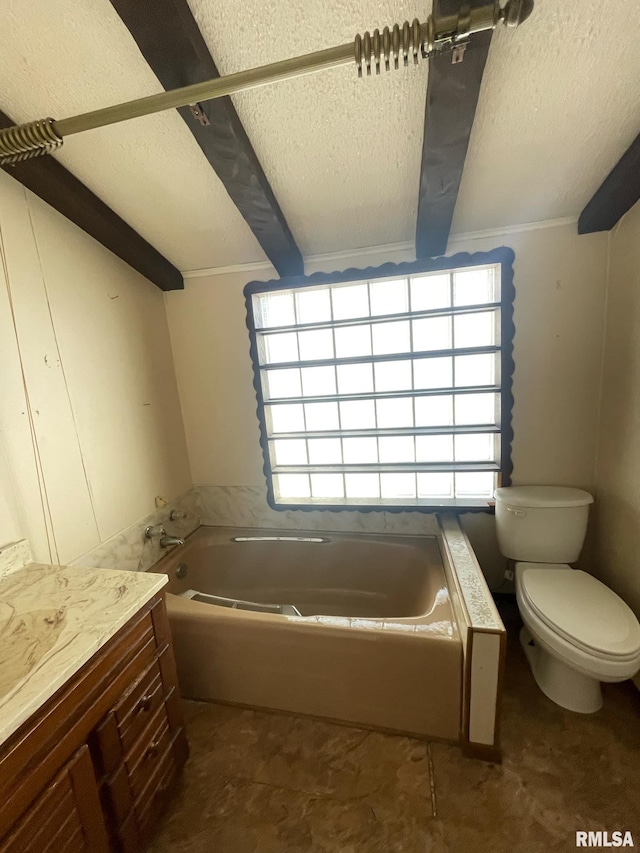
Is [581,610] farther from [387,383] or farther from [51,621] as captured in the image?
[51,621]

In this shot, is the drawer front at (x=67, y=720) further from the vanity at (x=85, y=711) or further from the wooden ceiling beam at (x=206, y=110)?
the wooden ceiling beam at (x=206, y=110)

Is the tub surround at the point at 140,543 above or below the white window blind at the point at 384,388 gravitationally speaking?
below

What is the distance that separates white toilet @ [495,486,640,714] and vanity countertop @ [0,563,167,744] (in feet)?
4.89

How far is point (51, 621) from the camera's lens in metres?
0.97

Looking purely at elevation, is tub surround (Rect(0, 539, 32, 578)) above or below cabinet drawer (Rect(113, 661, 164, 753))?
above

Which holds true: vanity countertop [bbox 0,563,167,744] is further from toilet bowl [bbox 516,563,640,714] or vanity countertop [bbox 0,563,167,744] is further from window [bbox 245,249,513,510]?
toilet bowl [bbox 516,563,640,714]

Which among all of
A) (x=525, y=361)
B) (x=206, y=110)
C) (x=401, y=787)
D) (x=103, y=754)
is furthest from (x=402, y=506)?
(x=206, y=110)

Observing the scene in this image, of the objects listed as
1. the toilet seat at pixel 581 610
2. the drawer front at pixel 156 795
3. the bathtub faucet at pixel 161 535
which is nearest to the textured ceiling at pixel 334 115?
the bathtub faucet at pixel 161 535

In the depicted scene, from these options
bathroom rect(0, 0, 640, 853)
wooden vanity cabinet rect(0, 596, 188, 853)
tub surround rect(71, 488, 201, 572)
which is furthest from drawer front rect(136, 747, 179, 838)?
tub surround rect(71, 488, 201, 572)

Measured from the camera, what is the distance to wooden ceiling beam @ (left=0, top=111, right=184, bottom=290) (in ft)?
4.19

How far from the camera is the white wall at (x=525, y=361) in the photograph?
5.55ft

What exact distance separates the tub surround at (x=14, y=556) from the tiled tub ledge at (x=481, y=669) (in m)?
1.64

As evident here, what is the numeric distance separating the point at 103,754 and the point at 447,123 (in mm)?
2113

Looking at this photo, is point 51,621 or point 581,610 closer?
point 51,621
